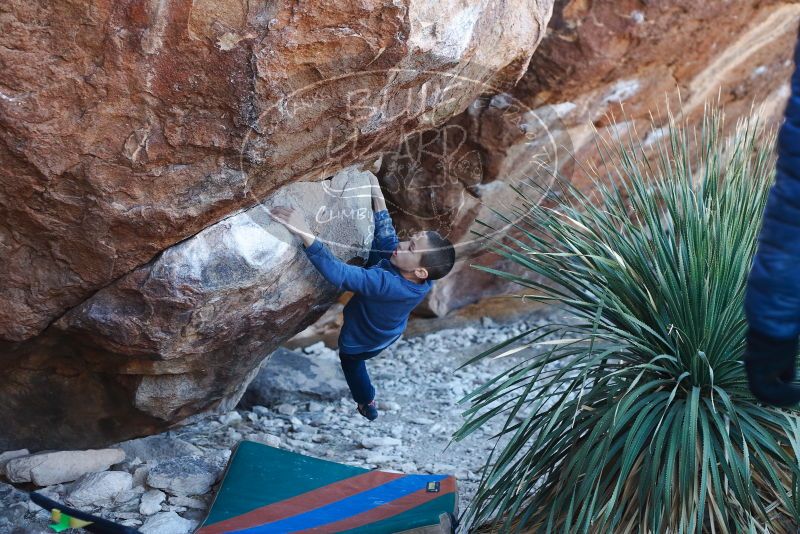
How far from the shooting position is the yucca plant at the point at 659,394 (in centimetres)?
279

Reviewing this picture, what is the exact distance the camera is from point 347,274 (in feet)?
11.4

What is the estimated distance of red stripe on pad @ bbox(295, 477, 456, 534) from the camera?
330 centimetres

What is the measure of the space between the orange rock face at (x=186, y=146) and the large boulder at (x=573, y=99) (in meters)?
0.93

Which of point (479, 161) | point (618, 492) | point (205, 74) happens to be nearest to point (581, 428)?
point (618, 492)

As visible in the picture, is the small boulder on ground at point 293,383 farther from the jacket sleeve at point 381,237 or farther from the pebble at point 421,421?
the jacket sleeve at point 381,237

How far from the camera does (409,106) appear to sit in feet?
10.8

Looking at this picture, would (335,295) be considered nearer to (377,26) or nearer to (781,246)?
(377,26)

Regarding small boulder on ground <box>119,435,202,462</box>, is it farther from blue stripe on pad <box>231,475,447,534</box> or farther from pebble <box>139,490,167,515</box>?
blue stripe on pad <box>231,475,447,534</box>

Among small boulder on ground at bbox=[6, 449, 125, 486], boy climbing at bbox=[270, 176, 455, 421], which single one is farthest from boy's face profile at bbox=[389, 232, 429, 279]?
small boulder on ground at bbox=[6, 449, 125, 486]

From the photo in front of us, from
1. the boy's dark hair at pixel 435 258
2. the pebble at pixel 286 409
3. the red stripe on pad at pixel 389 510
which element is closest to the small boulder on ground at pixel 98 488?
the red stripe on pad at pixel 389 510

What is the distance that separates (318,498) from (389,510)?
0.31 m

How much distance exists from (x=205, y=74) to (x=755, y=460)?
2145mm

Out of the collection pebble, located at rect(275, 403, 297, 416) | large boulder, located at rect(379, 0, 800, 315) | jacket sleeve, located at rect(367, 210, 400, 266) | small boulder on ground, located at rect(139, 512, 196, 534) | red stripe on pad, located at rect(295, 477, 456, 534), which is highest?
large boulder, located at rect(379, 0, 800, 315)

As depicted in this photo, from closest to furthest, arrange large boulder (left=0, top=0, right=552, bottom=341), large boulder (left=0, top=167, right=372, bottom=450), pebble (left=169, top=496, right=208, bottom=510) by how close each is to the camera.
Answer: large boulder (left=0, top=0, right=552, bottom=341)
large boulder (left=0, top=167, right=372, bottom=450)
pebble (left=169, top=496, right=208, bottom=510)
